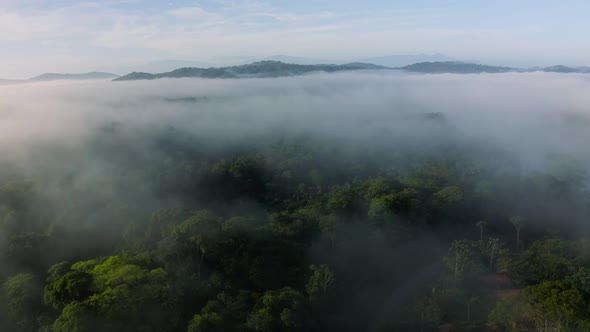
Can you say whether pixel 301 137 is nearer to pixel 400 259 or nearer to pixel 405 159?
pixel 405 159

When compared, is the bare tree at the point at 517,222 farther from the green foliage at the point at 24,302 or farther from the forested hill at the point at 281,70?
the forested hill at the point at 281,70

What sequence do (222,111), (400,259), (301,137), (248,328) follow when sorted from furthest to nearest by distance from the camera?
(222,111)
(301,137)
(400,259)
(248,328)

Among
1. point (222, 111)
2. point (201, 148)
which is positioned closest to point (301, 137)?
point (201, 148)

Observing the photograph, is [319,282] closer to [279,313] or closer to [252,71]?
[279,313]

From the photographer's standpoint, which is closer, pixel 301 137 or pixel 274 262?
pixel 274 262

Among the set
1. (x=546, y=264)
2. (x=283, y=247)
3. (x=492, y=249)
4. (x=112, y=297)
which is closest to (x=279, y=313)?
(x=283, y=247)
